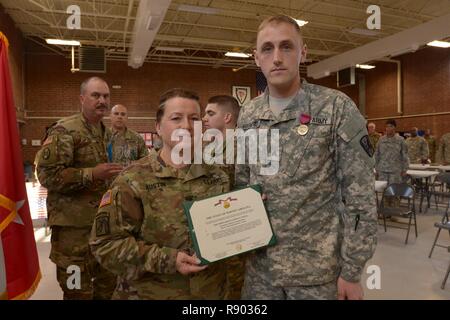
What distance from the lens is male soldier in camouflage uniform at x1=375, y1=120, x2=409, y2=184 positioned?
21.6ft

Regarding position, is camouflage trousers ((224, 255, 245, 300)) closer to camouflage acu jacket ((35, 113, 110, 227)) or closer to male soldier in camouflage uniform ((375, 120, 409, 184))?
camouflage acu jacket ((35, 113, 110, 227))

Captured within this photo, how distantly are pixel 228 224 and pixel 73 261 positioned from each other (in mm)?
1582

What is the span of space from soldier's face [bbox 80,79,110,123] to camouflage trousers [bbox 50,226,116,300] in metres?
0.84

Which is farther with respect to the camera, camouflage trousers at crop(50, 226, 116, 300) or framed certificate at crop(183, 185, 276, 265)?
camouflage trousers at crop(50, 226, 116, 300)

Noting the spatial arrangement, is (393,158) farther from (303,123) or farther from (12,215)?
(12,215)

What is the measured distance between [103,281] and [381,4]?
934 centimetres

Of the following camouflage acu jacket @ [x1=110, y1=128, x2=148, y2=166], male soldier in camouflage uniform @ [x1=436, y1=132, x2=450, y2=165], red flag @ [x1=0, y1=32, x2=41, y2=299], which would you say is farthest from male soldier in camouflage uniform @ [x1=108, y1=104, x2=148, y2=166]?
male soldier in camouflage uniform @ [x1=436, y1=132, x2=450, y2=165]

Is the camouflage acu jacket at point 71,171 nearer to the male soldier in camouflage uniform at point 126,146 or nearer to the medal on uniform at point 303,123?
the male soldier in camouflage uniform at point 126,146

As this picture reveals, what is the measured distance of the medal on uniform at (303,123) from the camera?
1.43 metres

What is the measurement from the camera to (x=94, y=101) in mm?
2580

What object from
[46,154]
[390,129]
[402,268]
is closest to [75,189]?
[46,154]

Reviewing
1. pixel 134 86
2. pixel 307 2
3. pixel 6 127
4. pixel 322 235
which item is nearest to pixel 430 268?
pixel 322 235

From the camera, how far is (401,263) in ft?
13.9

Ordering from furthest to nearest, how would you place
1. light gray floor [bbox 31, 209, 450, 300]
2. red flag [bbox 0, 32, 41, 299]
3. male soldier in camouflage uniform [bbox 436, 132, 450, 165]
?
male soldier in camouflage uniform [bbox 436, 132, 450, 165] → light gray floor [bbox 31, 209, 450, 300] → red flag [bbox 0, 32, 41, 299]
